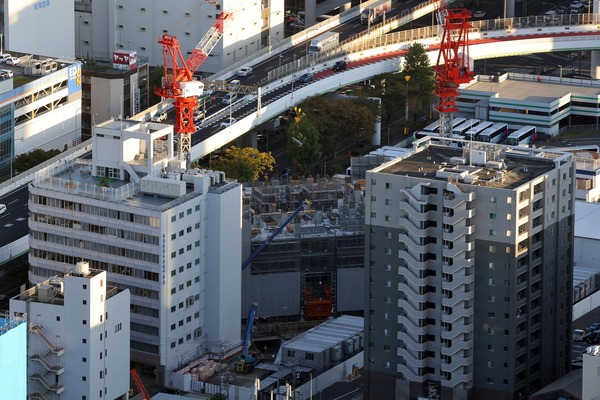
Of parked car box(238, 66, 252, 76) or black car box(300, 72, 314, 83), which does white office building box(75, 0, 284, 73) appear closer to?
parked car box(238, 66, 252, 76)

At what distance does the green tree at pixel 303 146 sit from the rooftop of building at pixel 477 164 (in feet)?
117

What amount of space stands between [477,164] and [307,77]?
54.0 meters

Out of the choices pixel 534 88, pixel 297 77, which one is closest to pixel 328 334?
pixel 297 77

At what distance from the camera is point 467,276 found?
13088 cm

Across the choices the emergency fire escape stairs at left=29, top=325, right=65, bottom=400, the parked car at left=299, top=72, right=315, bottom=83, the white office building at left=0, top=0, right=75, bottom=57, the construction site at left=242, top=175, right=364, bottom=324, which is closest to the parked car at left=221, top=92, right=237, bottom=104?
the parked car at left=299, top=72, right=315, bottom=83

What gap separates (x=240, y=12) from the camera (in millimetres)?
198000

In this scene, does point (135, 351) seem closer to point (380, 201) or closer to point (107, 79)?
point (380, 201)

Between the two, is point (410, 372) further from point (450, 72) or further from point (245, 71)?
point (245, 71)

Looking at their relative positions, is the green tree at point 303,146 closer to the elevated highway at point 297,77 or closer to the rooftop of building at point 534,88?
the elevated highway at point 297,77

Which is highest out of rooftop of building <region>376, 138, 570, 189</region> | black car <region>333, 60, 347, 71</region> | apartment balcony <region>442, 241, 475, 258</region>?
rooftop of building <region>376, 138, 570, 189</region>

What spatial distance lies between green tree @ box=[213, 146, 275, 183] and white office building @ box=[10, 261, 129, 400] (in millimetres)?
38257

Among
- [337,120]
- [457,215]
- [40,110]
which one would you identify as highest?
[457,215]

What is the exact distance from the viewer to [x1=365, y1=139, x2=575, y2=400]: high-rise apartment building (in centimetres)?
13075

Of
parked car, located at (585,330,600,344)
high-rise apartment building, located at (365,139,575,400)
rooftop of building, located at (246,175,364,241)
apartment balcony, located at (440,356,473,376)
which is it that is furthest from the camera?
rooftop of building, located at (246,175,364,241)
